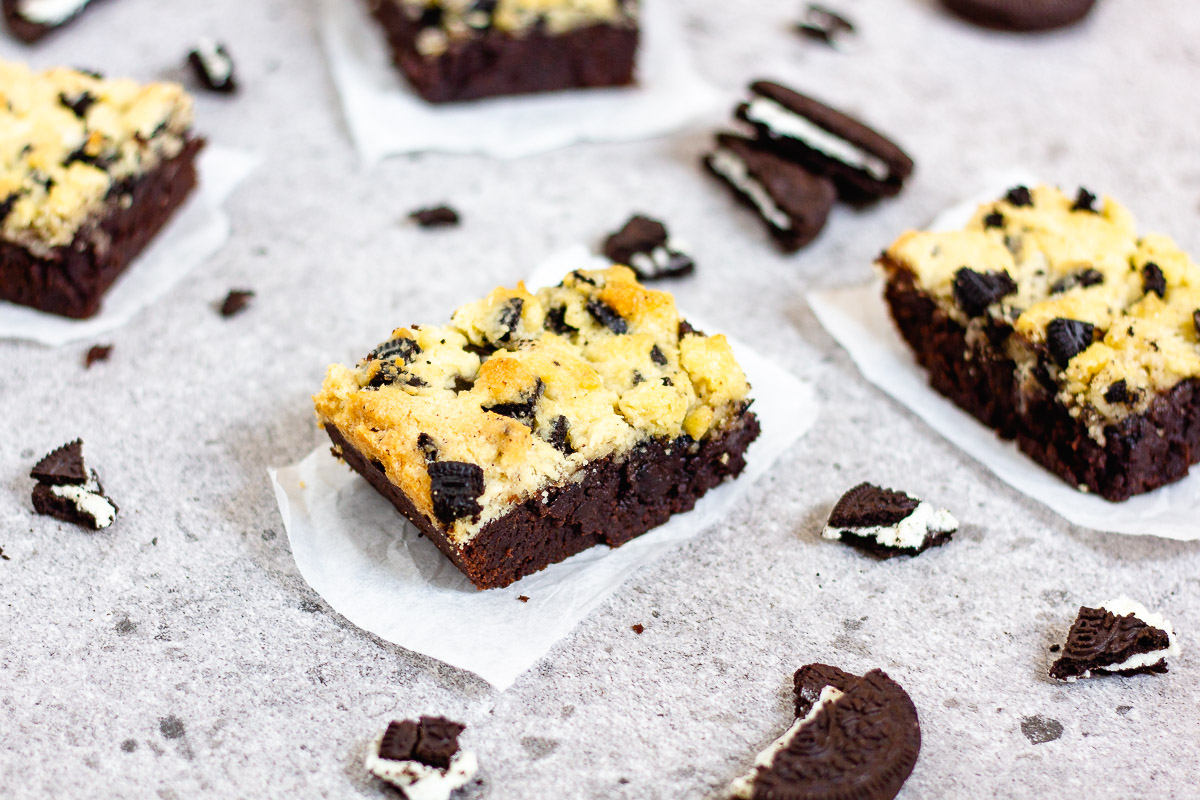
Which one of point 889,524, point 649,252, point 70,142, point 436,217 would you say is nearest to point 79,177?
point 70,142

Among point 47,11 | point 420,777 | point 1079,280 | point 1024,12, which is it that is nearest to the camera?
point 420,777

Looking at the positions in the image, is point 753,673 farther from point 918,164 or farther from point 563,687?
point 918,164

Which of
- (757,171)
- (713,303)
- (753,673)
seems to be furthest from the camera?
(757,171)

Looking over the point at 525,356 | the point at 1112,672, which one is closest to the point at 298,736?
the point at 525,356

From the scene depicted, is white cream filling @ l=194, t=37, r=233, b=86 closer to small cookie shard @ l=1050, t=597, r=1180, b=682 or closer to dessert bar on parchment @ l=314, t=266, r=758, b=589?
dessert bar on parchment @ l=314, t=266, r=758, b=589

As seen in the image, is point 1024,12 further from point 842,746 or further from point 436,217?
point 842,746
